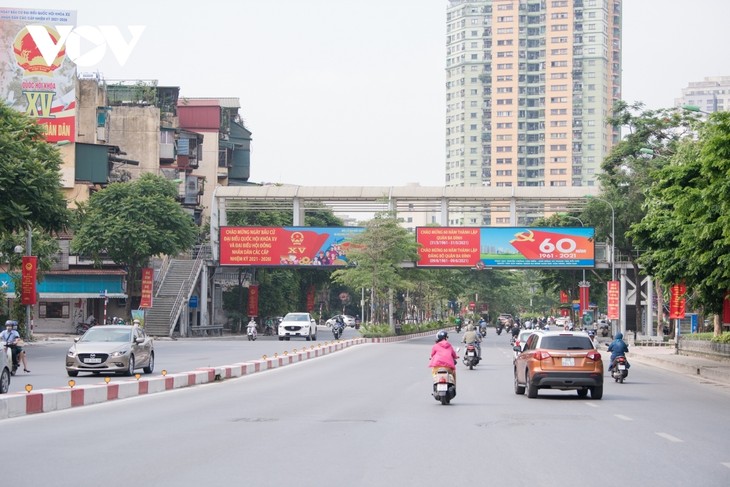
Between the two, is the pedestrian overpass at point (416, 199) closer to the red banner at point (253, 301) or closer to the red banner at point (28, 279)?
the red banner at point (253, 301)

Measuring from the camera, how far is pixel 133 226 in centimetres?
6800

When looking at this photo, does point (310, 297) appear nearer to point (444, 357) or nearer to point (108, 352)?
A: point (108, 352)

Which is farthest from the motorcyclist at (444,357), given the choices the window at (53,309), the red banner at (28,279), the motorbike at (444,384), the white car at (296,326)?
the window at (53,309)

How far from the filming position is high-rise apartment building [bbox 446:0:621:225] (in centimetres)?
16850

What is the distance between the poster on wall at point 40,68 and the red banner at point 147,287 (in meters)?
11.8

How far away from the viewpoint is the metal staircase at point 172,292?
70.4m

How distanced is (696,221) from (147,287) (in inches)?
1650

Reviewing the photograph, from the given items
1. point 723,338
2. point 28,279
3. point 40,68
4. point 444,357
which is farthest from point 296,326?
point 444,357

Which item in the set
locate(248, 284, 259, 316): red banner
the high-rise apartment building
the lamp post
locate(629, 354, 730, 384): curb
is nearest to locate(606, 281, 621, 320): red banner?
locate(629, 354, 730, 384): curb

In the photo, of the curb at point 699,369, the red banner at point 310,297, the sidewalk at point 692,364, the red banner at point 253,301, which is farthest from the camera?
the red banner at point 310,297

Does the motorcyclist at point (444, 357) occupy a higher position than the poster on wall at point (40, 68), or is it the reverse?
the poster on wall at point (40, 68)

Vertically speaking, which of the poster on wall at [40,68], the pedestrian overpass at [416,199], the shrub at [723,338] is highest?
the poster on wall at [40,68]

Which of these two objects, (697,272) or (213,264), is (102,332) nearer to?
(697,272)

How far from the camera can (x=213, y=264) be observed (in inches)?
2911
